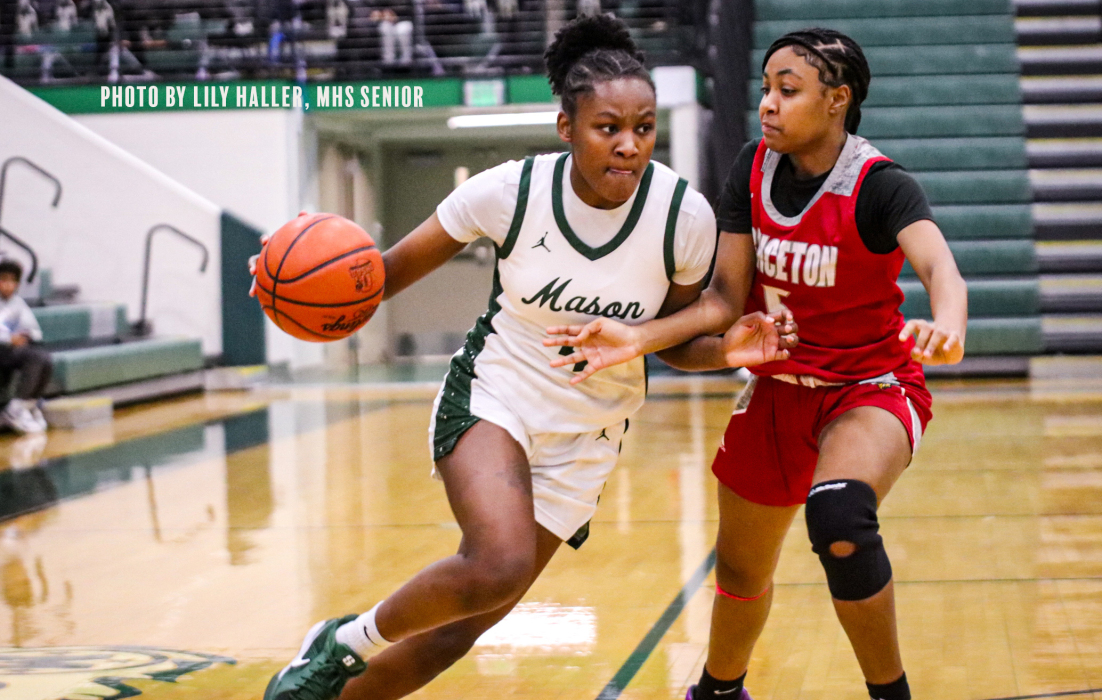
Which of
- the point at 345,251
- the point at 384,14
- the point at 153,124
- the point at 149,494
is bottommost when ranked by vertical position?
the point at 149,494

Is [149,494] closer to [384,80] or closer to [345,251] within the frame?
[345,251]

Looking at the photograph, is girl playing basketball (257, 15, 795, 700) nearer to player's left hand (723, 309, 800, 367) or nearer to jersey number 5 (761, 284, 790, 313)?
player's left hand (723, 309, 800, 367)

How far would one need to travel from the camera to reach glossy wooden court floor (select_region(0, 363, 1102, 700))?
131 inches

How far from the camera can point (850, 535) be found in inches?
93.5

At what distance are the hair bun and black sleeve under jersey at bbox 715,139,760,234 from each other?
12.4 inches

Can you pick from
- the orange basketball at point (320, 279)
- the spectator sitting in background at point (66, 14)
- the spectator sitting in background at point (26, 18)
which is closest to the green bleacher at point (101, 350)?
the spectator sitting in background at point (66, 14)

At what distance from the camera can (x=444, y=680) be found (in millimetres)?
3316

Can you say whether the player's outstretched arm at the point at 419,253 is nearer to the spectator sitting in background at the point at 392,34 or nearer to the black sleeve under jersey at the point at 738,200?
the black sleeve under jersey at the point at 738,200

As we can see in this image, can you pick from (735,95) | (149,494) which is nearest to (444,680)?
(149,494)

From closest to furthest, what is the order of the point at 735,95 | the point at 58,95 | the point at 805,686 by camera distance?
the point at 805,686
the point at 735,95
the point at 58,95

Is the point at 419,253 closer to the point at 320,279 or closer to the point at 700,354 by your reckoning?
the point at 320,279

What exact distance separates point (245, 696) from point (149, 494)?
3.25m

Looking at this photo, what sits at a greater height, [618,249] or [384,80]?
[384,80]

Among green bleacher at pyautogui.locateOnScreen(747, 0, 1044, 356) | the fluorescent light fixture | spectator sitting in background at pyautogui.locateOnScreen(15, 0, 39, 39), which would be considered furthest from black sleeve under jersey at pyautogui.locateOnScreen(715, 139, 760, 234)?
spectator sitting in background at pyautogui.locateOnScreen(15, 0, 39, 39)
